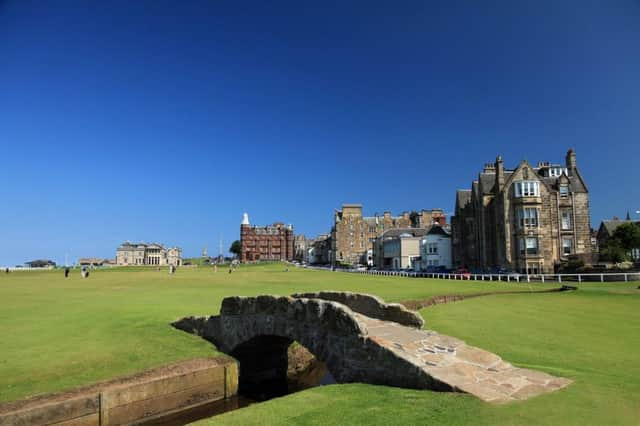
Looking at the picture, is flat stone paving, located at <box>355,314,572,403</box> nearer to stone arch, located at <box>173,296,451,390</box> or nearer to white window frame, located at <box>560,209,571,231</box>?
stone arch, located at <box>173,296,451,390</box>

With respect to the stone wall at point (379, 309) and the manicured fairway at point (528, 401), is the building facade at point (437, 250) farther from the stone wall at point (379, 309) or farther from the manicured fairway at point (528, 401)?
the stone wall at point (379, 309)

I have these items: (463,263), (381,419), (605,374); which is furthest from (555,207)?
(381,419)

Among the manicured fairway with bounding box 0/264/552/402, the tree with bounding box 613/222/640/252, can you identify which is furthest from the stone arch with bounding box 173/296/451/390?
the tree with bounding box 613/222/640/252

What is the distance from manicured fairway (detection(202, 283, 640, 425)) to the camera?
6367 mm

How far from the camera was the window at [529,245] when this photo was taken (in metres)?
51.0

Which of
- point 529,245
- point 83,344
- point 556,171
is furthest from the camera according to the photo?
point 556,171

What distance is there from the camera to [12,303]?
24.5 metres

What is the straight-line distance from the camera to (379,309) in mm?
13625

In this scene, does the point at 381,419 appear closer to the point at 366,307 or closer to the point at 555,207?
the point at 366,307

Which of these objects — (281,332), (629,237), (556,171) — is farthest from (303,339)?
(629,237)

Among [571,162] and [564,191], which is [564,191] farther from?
[571,162]

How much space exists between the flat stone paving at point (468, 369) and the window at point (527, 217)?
1834 inches

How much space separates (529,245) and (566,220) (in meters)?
6.94

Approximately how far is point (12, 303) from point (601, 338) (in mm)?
29903
